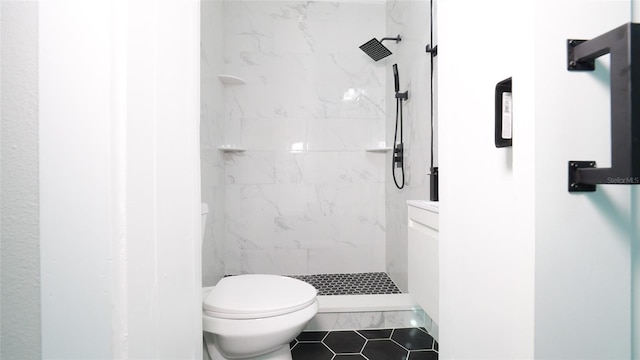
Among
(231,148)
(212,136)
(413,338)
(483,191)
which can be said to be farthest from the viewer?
(231,148)

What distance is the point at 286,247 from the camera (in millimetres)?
2445

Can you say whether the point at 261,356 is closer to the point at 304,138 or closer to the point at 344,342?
the point at 344,342

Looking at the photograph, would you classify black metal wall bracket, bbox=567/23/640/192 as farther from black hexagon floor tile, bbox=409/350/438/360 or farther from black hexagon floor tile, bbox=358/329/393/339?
black hexagon floor tile, bbox=358/329/393/339

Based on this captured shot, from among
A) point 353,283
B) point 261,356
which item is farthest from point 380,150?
point 261,356

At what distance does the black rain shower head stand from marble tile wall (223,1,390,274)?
0.16m

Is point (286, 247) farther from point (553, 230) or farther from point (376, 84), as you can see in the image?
point (553, 230)

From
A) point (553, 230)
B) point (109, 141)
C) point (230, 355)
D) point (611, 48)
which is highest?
point (611, 48)

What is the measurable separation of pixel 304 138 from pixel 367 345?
5.00 feet

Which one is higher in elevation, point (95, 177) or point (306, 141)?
point (306, 141)

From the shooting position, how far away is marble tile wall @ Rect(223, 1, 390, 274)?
2406 mm

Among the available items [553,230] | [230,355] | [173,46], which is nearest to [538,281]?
[553,230]

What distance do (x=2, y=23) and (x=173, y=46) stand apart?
28 cm

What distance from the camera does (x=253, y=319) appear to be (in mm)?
1066

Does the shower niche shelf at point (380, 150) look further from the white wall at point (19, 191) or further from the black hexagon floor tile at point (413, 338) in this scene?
the white wall at point (19, 191)
